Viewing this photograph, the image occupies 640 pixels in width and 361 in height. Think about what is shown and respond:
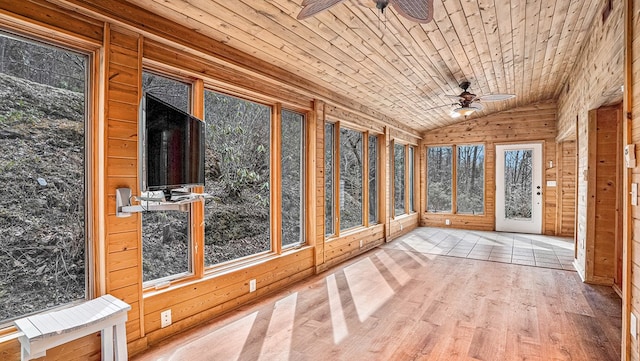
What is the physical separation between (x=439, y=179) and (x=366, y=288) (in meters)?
5.24

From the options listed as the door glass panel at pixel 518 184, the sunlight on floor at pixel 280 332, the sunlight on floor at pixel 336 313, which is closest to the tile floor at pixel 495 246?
the door glass panel at pixel 518 184

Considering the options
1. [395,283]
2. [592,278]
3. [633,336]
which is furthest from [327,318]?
[592,278]

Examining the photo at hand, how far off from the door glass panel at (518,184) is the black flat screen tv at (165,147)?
7231 mm

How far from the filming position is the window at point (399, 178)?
706cm

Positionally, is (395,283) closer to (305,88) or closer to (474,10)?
(305,88)

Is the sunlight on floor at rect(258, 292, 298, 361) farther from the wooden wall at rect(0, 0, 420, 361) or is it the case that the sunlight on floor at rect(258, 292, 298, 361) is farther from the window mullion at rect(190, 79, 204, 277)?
the window mullion at rect(190, 79, 204, 277)

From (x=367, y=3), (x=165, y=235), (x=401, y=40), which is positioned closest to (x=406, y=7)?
(x=367, y=3)

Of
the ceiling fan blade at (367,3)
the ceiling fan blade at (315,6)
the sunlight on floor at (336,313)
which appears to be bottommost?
the sunlight on floor at (336,313)

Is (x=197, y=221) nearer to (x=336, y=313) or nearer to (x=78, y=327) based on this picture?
(x=78, y=327)

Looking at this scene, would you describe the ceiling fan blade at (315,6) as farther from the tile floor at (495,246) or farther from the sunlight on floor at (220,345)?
the tile floor at (495,246)

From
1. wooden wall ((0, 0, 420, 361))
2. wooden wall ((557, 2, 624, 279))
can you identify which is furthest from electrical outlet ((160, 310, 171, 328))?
wooden wall ((557, 2, 624, 279))

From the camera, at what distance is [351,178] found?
5.41 m

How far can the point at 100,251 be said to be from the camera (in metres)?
2.16

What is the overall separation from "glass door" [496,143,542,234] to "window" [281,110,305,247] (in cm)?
536
